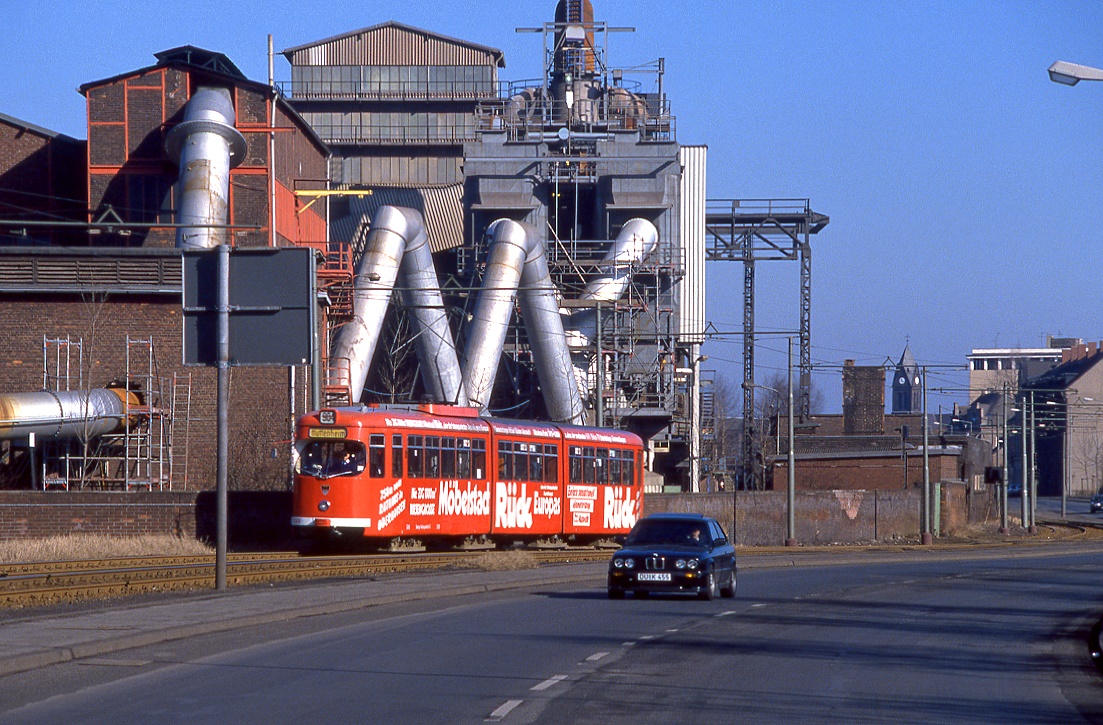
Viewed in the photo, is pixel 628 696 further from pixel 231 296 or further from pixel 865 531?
pixel 865 531

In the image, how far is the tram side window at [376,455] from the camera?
29.8 meters

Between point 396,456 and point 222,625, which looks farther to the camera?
point 396,456

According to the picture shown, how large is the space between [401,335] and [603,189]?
1224 cm

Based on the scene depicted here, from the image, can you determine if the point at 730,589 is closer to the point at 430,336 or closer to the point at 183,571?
the point at 183,571

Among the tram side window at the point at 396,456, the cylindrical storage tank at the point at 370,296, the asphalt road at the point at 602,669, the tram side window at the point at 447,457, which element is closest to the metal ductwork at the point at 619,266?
the cylindrical storage tank at the point at 370,296

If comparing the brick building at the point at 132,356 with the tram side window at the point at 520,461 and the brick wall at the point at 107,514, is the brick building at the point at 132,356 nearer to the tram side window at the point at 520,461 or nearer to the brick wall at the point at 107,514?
the brick wall at the point at 107,514

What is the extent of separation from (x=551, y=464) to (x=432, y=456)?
538cm

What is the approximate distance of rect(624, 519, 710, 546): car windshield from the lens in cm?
2269

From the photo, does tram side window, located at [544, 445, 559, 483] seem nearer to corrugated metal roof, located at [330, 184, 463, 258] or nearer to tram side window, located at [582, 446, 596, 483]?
tram side window, located at [582, 446, 596, 483]

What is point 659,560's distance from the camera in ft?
72.6

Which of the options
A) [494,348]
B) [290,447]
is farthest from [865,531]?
[290,447]

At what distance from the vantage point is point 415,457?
102 feet

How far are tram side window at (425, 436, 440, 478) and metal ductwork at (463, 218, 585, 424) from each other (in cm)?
1841

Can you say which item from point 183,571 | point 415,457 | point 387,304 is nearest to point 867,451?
point 387,304
